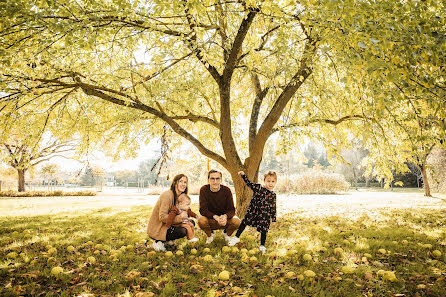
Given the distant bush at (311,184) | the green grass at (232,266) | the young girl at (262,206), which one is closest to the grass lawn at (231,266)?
the green grass at (232,266)

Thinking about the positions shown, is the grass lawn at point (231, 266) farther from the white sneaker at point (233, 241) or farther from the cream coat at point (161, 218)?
the cream coat at point (161, 218)

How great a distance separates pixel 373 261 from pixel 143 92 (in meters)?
6.36

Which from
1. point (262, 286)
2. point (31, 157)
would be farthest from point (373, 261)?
point (31, 157)

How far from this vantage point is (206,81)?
747 cm

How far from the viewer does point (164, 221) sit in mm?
4504

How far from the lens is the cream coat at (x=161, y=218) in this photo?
4.53 metres

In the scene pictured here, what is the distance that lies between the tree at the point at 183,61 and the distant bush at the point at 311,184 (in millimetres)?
17033

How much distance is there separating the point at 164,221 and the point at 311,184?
2322 centimetres

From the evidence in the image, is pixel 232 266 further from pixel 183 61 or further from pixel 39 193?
pixel 39 193

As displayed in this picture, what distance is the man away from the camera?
514 centimetres

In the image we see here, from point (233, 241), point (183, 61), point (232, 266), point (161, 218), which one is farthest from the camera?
point (183, 61)

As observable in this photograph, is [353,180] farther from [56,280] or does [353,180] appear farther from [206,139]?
[56,280]

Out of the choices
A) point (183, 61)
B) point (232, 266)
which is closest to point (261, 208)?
point (232, 266)

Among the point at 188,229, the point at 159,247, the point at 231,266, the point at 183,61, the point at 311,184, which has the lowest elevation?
the point at 311,184
